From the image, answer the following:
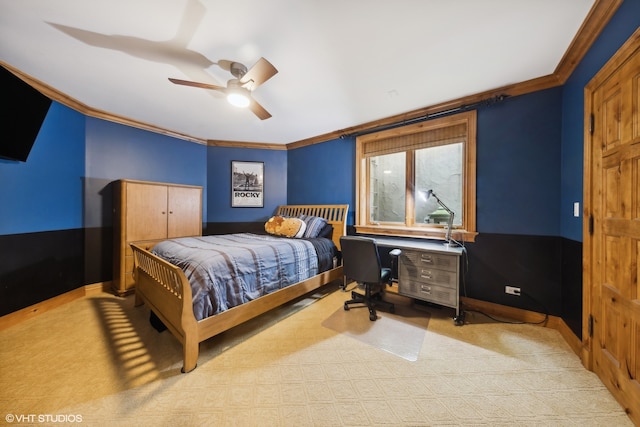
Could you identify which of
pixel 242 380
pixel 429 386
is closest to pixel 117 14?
pixel 242 380

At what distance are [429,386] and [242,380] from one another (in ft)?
4.40

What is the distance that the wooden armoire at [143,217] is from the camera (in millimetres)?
3225

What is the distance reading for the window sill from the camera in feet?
9.26

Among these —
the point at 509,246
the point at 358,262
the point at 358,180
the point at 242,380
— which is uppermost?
the point at 358,180

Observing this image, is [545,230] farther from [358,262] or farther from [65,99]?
[65,99]

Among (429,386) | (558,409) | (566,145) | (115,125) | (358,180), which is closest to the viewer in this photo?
(558,409)

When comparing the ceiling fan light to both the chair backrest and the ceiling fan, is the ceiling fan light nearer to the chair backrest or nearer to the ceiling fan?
the ceiling fan

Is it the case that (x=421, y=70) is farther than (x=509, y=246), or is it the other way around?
(x=509, y=246)

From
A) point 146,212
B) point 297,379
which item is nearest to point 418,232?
point 297,379

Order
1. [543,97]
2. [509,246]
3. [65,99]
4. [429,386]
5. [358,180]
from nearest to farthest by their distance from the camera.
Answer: [429,386], [543,97], [509,246], [65,99], [358,180]

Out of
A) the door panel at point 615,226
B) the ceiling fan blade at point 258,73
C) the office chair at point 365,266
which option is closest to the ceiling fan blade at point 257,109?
the ceiling fan blade at point 258,73

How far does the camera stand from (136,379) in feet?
5.44

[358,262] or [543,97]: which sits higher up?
[543,97]

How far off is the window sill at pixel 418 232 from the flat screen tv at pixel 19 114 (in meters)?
4.15
